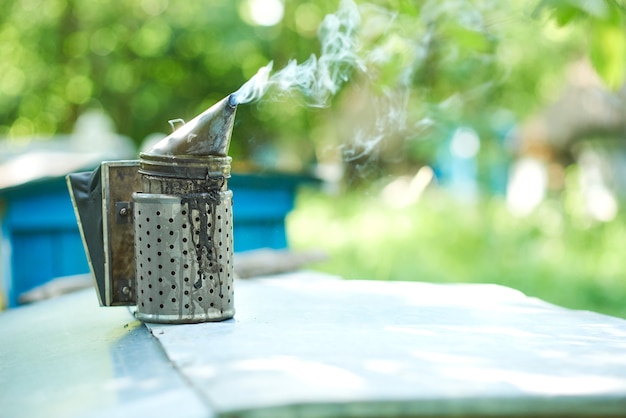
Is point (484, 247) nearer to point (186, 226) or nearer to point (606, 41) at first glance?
point (186, 226)

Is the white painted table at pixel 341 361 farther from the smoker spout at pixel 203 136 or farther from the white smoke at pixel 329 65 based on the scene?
the white smoke at pixel 329 65

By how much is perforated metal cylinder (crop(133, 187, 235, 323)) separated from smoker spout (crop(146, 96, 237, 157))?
6.0 inches

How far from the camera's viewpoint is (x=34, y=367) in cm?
255

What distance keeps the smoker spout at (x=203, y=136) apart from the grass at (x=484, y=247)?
14.3 feet

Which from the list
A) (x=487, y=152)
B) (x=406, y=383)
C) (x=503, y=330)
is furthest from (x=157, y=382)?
(x=487, y=152)

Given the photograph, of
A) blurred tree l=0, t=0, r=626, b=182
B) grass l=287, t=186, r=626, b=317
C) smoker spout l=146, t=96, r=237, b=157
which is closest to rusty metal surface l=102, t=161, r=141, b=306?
smoker spout l=146, t=96, r=237, b=157

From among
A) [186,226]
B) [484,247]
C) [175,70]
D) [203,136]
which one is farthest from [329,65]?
[175,70]

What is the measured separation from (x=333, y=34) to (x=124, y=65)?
57.9 ft

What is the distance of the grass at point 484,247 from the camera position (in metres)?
9.12

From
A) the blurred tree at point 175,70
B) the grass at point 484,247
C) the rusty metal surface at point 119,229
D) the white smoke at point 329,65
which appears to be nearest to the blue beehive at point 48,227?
the grass at point 484,247

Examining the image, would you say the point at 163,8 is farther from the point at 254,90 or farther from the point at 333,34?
the point at 254,90

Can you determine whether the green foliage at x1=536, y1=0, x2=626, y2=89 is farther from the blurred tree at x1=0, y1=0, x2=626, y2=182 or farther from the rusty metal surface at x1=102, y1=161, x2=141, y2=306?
the blurred tree at x1=0, y1=0, x2=626, y2=182

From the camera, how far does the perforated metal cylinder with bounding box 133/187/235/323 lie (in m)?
2.90

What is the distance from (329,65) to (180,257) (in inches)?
98.7
